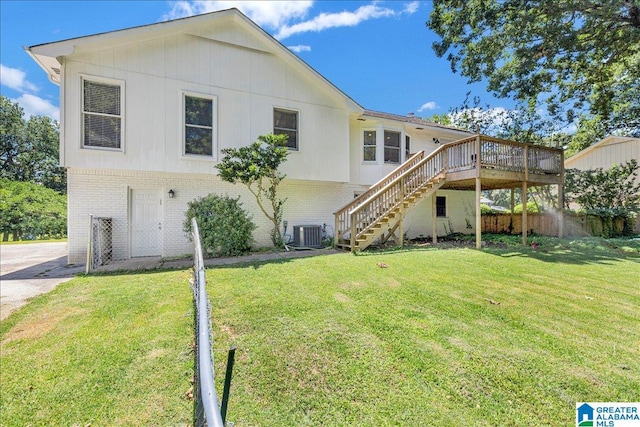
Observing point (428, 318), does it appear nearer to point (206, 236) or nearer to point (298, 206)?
point (206, 236)

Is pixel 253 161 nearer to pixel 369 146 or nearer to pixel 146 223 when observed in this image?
pixel 146 223

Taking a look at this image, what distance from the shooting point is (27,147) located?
1123 inches

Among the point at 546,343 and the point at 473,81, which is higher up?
the point at 473,81

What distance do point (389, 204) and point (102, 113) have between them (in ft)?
30.3

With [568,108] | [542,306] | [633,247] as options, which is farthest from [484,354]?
[568,108]

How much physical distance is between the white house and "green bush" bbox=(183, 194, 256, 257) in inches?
50.7

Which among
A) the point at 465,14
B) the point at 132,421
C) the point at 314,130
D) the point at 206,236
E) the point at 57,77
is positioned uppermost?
the point at 465,14

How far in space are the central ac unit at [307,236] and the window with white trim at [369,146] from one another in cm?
→ 438

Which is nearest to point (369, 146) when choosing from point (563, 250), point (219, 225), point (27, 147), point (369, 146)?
point (369, 146)

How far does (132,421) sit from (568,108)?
79.6ft

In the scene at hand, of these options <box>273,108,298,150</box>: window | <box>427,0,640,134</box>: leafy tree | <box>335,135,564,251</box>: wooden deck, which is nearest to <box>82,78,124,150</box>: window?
<box>273,108,298,150</box>: window

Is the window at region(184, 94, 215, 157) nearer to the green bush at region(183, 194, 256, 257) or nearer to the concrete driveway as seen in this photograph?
the green bush at region(183, 194, 256, 257)

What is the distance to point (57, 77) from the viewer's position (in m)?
8.63

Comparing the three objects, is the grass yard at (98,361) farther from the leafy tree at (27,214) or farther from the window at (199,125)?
the leafy tree at (27,214)
